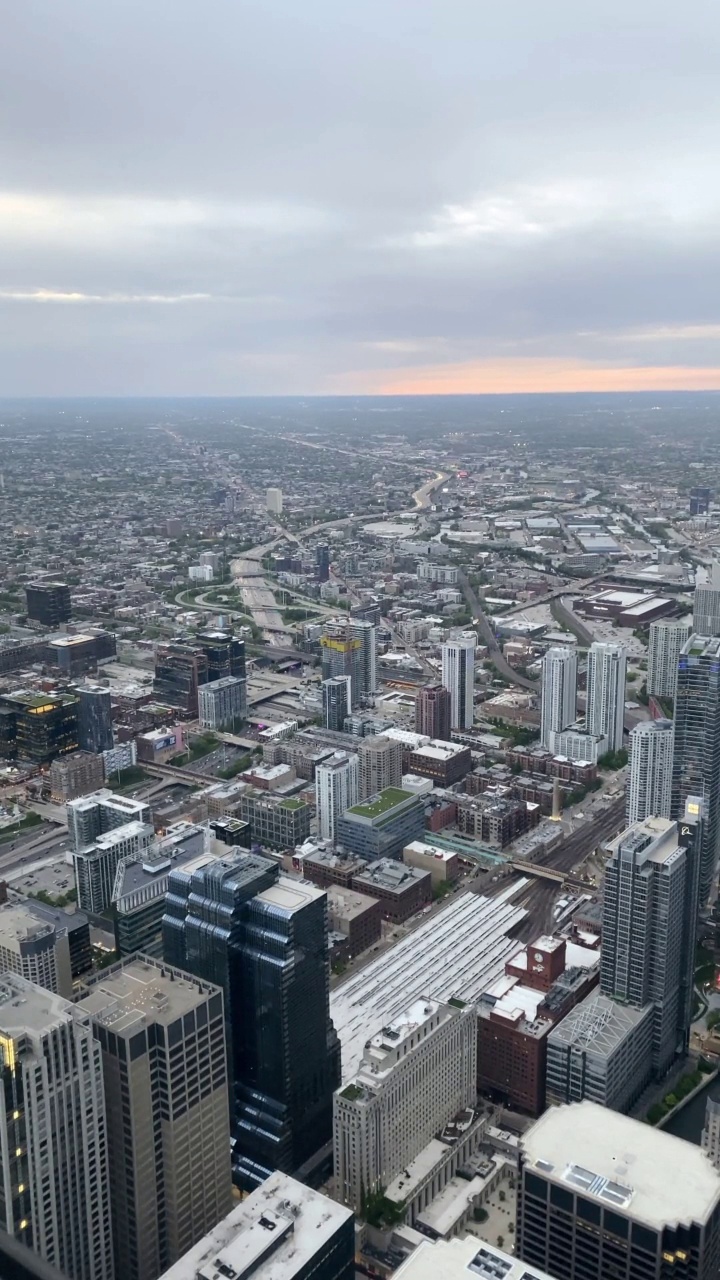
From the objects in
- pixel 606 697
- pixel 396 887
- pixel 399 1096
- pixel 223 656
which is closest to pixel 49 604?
pixel 223 656

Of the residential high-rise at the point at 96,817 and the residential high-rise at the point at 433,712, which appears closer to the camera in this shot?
the residential high-rise at the point at 96,817

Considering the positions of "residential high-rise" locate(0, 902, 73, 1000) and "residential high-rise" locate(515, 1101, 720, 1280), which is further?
"residential high-rise" locate(0, 902, 73, 1000)

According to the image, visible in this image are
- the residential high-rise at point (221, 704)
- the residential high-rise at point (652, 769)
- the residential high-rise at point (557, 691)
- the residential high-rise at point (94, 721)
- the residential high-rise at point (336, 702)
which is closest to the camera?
the residential high-rise at point (652, 769)

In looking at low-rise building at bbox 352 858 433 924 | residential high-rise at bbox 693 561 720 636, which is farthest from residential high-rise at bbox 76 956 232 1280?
residential high-rise at bbox 693 561 720 636

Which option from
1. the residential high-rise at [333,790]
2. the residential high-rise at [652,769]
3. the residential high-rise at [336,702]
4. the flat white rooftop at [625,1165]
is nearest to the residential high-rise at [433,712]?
the residential high-rise at [336,702]

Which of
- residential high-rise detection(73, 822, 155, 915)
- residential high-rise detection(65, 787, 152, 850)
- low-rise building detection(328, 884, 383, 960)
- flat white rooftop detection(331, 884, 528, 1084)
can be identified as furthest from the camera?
residential high-rise detection(65, 787, 152, 850)

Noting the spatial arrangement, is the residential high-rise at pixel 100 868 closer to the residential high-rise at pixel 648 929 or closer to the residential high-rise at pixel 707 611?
the residential high-rise at pixel 648 929

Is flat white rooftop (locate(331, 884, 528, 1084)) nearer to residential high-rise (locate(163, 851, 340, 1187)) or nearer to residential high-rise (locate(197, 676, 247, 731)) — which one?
residential high-rise (locate(163, 851, 340, 1187))
